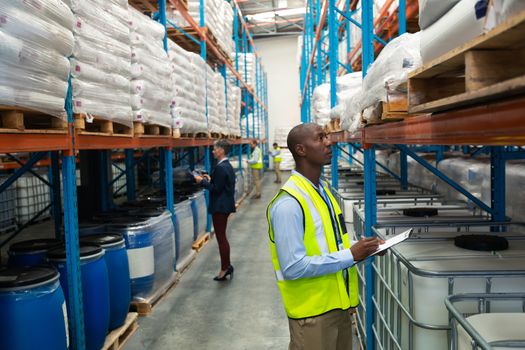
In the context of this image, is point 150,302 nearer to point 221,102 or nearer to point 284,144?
point 221,102

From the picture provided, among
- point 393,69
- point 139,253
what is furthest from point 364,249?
point 139,253

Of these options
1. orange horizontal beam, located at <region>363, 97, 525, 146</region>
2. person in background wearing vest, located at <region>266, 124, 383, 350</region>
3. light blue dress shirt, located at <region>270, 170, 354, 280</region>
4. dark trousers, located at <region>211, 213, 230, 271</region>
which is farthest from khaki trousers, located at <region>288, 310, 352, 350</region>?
dark trousers, located at <region>211, 213, 230, 271</region>

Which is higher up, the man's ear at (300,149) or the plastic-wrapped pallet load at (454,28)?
the plastic-wrapped pallet load at (454,28)

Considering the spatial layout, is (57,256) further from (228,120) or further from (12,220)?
(228,120)

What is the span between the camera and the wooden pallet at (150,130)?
5.14 metres

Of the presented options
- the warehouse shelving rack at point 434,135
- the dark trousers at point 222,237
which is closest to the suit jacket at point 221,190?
the dark trousers at point 222,237

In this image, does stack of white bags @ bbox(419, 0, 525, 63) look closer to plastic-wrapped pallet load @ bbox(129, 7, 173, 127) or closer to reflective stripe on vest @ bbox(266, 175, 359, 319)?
reflective stripe on vest @ bbox(266, 175, 359, 319)

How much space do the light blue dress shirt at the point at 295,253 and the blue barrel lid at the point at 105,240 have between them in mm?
2541

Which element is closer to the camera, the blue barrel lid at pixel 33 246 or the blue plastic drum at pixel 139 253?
the blue barrel lid at pixel 33 246

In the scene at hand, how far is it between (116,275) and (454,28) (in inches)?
151

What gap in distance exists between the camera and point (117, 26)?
430cm

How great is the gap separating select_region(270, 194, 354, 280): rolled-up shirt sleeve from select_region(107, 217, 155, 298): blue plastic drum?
298 cm

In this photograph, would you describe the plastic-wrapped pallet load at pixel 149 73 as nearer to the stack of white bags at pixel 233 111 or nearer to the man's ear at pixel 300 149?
the man's ear at pixel 300 149

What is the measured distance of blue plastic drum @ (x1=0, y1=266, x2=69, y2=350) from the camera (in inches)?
117
